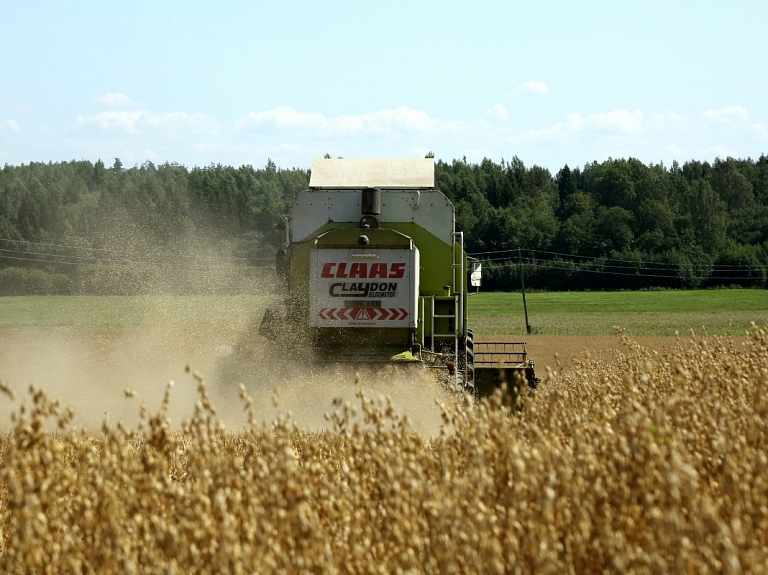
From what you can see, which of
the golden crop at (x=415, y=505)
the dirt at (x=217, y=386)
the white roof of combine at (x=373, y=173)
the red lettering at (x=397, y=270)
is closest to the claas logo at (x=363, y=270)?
the red lettering at (x=397, y=270)

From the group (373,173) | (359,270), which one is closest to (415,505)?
(359,270)

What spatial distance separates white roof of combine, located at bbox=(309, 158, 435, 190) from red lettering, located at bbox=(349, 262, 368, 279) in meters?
1.66

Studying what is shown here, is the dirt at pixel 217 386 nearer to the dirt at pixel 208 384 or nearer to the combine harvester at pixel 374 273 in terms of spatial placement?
the dirt at pixel 208 384

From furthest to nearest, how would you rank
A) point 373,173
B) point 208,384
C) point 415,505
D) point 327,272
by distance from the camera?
point 373,173
point 208,384
point 327,272
point 415,505

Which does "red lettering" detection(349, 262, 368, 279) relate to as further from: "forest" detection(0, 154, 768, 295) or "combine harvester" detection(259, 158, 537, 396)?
"forest" detection(0, 154, 768, 295)

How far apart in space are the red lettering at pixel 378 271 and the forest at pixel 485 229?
176ft

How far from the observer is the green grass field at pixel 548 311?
45.6 meters

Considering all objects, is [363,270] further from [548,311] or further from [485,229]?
[485,229]

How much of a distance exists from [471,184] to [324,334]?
343ft

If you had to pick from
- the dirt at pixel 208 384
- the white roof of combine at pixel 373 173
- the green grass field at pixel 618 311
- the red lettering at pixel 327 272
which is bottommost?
the green grass field at pixel 618 311

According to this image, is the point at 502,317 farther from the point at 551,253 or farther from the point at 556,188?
the point at 556,188

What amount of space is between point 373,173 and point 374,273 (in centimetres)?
195

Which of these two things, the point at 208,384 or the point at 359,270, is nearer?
the point at 359,270

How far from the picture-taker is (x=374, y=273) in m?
10.9
